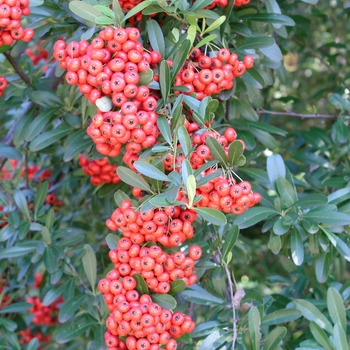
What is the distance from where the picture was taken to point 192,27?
6.05ft

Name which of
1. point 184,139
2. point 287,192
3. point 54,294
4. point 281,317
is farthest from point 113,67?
point 54,294

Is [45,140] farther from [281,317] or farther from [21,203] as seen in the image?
[281,317]

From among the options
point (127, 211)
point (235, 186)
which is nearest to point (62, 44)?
point (127, 211)

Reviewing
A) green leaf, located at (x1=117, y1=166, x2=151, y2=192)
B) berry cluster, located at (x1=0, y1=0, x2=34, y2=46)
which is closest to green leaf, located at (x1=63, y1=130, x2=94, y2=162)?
berry cluster, located at (x1=0, y1=0, x2=34, y2=46)

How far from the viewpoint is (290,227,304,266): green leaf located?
2.06 metres

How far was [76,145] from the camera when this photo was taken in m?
2.44

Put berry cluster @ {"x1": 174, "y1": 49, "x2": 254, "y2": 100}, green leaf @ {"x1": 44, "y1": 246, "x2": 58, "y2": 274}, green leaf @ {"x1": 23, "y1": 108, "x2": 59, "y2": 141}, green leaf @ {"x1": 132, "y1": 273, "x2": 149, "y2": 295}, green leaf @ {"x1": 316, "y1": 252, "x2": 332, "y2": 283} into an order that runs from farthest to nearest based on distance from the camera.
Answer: green leaf @ {"x1": 23, "y1": 108, "x2": 59, "y2": 141} < green leaf @ {"x1": 44, "y1": 246, "x2": 58, "y2": 274} < green leaf @ {"x1": 316, "y1": 252, "x2": 332, "y2": 283} < berry cluster @ {"x1": 174, "y1": 49, "x2": 254, "y2": 100} < green leaf @ {"x1": 132, "y1": 273, "x2": 149, "y2": 295}

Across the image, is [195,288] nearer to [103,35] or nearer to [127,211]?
[127,211]

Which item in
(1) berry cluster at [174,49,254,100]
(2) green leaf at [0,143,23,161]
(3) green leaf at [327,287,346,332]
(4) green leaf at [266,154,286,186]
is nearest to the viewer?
(1) berry cluster at [174,49,254,100]

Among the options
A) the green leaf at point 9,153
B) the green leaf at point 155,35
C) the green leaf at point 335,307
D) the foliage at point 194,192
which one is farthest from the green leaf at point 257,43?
the green leaf at point 9,153

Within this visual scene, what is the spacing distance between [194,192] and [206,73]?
50 cm

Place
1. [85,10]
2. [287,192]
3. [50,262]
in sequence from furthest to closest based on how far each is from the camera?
[50,262]
[287,192]
[85,10]

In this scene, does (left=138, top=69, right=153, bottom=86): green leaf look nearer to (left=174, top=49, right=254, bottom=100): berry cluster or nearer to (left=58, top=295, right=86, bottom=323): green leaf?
(left=174, top=49, right=254, bottom=100): berry cluster

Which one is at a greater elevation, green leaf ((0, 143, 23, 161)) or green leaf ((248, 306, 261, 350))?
green leaf ((248, 306, 261, 350))
